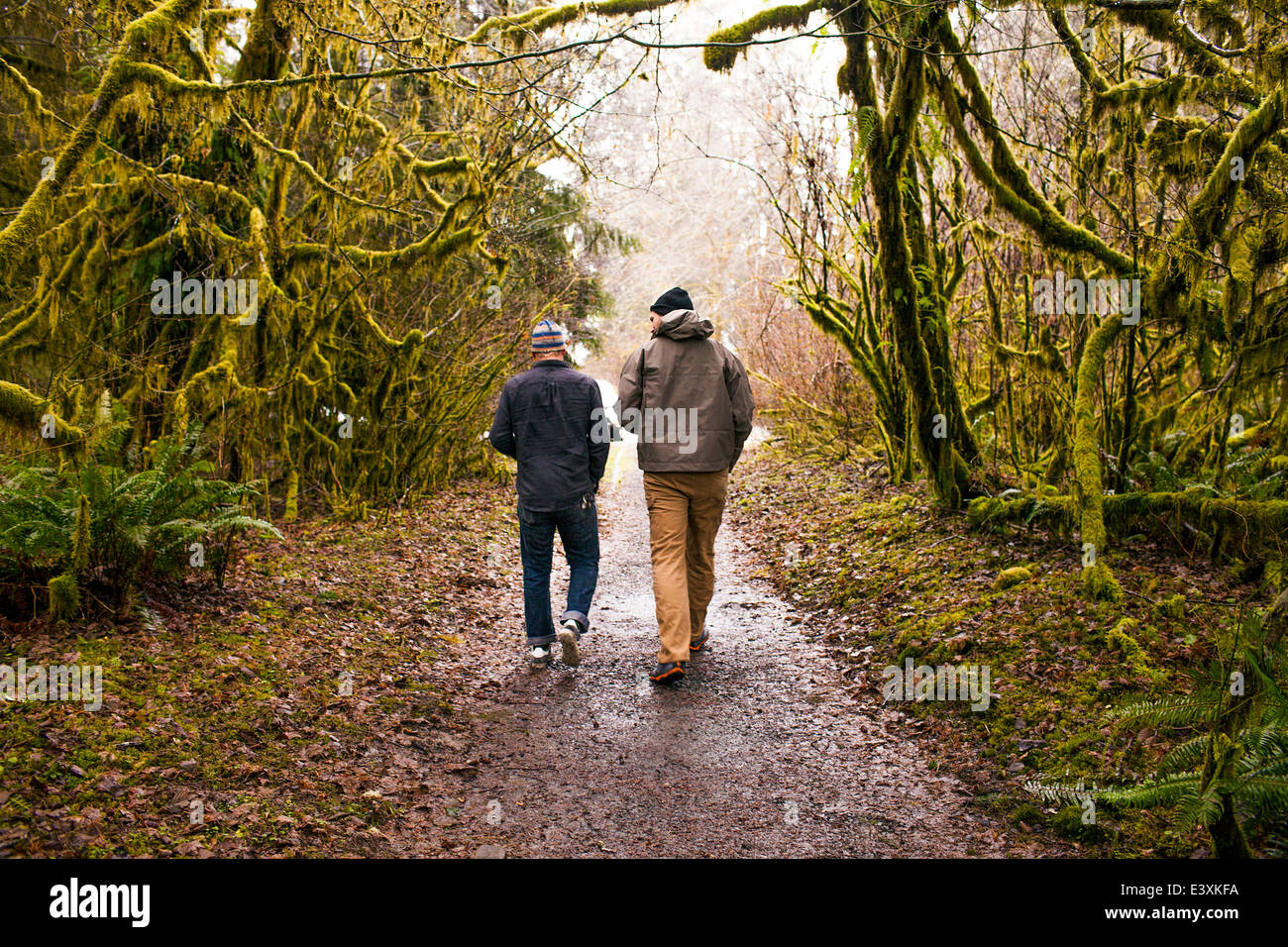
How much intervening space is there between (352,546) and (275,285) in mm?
2869

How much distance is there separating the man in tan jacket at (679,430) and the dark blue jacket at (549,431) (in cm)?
42

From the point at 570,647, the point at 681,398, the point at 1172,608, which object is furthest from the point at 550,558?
the point at 1172,608

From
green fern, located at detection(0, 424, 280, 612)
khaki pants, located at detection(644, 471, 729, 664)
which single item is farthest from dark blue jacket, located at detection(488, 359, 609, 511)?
green fern, located at detection(0, 424, 280, 612)

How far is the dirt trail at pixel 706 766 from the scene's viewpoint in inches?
151

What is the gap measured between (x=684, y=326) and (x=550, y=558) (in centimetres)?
207

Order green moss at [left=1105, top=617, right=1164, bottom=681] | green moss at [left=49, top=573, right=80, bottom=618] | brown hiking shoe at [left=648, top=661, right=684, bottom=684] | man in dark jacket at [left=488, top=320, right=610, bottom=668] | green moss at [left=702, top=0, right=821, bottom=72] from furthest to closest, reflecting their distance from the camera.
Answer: green moss at [left=702, top=0, right=821, bottom=72] < man in dark jacket at [left=488, top=320, right=610, bottom=668] < brown hiking shoe at [left=648, top=661, right=684, bottom=684] < green moss at [left=49, top=573, right=80, bottom=618] < green moss at [left=1105, top=617, right=1164, bottom=681]

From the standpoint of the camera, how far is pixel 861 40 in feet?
25.6

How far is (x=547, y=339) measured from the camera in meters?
6.37

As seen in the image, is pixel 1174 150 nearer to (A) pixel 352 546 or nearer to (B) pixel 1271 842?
(B) pixel 1271 842

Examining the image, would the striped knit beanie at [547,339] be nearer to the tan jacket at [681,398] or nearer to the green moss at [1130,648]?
the tan jacket at [681,398]

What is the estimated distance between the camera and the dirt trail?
3842 millimetres
